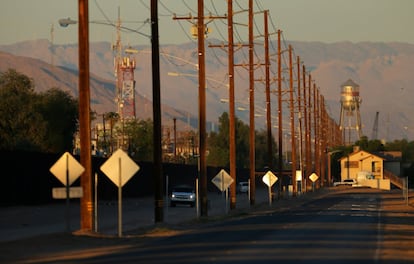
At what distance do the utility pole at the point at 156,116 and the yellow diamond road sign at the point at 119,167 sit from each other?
912 centimetres

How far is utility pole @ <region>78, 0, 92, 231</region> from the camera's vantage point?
3962cm

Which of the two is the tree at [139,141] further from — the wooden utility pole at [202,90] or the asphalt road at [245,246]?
A: the asphalt road at [245,246]

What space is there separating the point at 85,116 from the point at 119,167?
3.06 metres

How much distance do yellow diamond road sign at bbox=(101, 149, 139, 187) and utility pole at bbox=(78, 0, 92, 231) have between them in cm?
196

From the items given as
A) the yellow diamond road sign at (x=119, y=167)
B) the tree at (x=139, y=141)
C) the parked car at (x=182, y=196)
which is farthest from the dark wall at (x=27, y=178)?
A: the tree at (x=139, y=141)

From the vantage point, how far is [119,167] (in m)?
37.7

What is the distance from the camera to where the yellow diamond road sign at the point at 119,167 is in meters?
37.6

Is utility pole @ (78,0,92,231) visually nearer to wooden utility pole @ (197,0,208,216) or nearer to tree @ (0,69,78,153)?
wooden utility pole @ (197,0,208,216)

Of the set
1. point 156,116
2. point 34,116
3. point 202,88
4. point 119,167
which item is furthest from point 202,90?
point 34,116

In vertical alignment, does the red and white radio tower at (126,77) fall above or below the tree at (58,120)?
above

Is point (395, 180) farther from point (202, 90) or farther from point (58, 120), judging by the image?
point (202, 90)

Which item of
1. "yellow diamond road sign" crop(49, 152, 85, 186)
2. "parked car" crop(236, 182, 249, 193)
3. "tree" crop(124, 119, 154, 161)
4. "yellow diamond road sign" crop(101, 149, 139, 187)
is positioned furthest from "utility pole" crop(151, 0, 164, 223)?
"tree" crop(124, 119, 154, 161)

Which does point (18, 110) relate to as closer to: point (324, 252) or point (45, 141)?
point (45, 141)

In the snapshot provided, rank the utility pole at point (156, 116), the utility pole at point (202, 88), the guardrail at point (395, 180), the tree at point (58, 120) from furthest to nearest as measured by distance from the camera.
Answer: the guardrail at point (395, 180)
the tree at point (58, 120)
the utility pole at point (202, 88)
the utility pole at point (156, 116)
